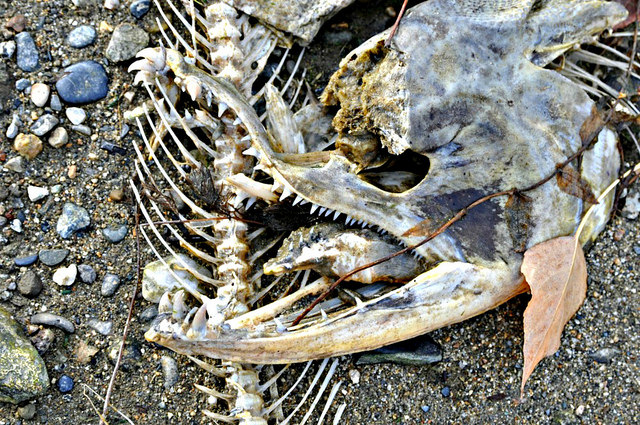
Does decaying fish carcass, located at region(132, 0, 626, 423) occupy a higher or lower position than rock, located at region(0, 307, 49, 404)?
higher

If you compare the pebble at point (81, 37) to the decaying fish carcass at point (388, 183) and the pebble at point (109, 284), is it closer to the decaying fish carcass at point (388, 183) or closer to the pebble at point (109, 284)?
the decaying fish carcass at point (388, 183)

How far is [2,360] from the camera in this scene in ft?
11.0

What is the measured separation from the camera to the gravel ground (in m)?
3.58

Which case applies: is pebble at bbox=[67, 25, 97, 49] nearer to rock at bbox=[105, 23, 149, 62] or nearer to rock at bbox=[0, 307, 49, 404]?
rock at bbox=[105, 23, 149, 62]

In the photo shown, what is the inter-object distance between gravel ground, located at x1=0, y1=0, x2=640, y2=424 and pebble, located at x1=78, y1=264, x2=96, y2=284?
28 millimetres

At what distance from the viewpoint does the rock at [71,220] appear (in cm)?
372

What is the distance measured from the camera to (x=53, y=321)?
358cm

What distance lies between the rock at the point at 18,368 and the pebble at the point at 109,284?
48cm

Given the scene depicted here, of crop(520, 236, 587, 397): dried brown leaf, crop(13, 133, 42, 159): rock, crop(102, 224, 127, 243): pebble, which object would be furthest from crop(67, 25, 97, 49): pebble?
crop(520, 236, 587, 397): dried brown leaf

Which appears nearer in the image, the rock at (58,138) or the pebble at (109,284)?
the pebble at (109,284)

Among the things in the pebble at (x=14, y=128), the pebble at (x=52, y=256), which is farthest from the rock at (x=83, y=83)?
the pebble at (x=52, y=256)

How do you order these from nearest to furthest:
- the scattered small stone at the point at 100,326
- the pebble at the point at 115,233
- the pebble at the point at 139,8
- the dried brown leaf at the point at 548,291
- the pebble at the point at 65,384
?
the dried brown leaf at the point at 548,291 → the pebble at the point at 65,384 → the scattered small stone at the point at 100,326 → the pebble at the point at 115,233 → the pebble at the point at 139,8

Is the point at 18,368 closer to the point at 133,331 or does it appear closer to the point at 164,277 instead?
the point at 133,331

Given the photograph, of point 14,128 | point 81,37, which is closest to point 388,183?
point 81,37
